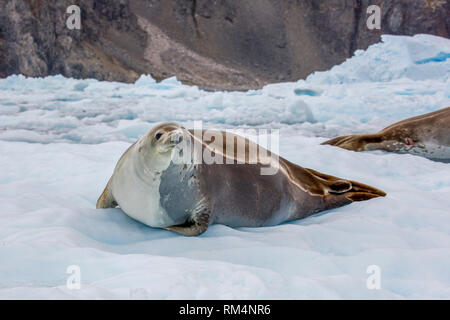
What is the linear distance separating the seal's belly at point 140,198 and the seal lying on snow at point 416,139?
8.96 feet

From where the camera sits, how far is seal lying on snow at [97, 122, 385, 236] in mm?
1759

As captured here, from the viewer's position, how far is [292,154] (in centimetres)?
339

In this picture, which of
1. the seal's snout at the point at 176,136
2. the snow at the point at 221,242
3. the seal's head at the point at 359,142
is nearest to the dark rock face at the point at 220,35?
the seal's head at the point at 359,142

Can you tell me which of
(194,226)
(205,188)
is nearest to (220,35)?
(205,188)

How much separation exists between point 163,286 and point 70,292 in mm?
242

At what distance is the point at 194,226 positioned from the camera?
186cm

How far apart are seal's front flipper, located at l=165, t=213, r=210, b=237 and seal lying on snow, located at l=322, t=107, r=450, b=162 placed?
261 centimetres

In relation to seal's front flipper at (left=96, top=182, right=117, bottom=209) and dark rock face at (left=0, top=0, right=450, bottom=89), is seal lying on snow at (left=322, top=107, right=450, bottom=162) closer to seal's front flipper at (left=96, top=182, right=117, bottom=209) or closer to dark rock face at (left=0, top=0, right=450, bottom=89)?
seal's front flipper at (left=96, top=182, right=117, bottom=209)

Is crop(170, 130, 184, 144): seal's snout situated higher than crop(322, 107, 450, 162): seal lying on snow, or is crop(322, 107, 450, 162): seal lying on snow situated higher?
crop(170, 130, 184, 144): seal's snout

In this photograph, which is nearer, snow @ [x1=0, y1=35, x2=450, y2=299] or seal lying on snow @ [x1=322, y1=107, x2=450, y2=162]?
snow @ [x1=0, y1=35, x2=450, y2=299]

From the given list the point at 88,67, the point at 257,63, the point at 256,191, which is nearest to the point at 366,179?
the point at 256,191

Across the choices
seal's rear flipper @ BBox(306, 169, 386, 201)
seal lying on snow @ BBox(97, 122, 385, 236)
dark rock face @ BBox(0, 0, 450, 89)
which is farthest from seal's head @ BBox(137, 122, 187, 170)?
dark rock face @ BBox(0, 0, 450, 89)

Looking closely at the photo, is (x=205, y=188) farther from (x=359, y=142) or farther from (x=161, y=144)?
(x=359, y=142)

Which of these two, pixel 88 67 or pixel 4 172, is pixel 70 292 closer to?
pixel 4 172
